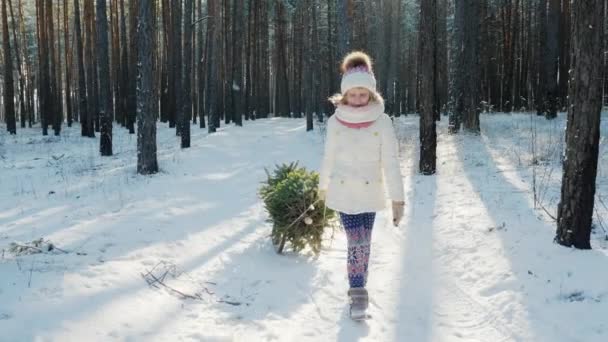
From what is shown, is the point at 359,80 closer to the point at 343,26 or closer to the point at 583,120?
the point at 583,120

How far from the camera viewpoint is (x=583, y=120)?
4.55m

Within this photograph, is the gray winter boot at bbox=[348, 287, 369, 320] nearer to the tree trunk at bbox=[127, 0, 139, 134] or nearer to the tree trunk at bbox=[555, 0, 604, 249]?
the tree trunk at bbox=[555, 0, 604, 249]

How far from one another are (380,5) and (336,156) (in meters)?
37.6

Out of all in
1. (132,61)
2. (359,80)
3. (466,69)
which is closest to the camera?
(359,80)

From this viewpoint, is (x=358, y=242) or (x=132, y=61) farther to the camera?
(x=132, y=61)

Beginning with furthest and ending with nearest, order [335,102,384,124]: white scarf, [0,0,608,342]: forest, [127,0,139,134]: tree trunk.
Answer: [127,0,139,134]: tree trunk → [335,102,384,124]: white scarf → [0,0,608,342]: forest

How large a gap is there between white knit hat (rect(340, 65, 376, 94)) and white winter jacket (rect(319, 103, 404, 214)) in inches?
6.4

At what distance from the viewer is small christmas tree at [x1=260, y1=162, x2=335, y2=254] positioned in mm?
5328

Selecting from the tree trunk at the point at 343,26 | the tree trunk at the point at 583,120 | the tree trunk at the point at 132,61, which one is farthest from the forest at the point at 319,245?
the tree trunk at the point at 132,61

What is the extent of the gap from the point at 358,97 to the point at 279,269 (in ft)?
7.43

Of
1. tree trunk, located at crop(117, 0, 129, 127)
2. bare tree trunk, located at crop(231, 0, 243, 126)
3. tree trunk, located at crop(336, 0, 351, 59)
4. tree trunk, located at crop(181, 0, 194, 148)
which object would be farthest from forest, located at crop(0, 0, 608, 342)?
tree trunk, located at crop(117, 0, 129, 127)

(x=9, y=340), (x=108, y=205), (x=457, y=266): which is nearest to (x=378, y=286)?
(x=457, y=266)

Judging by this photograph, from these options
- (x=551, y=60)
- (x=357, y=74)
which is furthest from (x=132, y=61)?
(x=357, y=74)

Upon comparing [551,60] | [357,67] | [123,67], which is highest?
[123,67]
